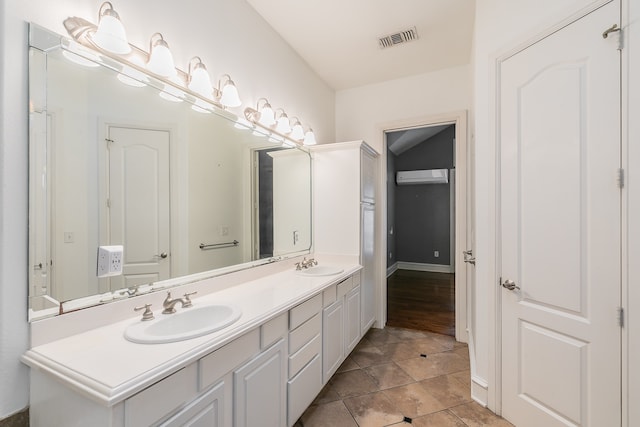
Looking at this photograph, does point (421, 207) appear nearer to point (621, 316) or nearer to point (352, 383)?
point (352, 383)

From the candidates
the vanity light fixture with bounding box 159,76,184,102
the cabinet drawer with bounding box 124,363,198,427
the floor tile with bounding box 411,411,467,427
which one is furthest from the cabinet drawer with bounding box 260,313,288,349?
the vanity light fixture with bounding box 159,76,184,102

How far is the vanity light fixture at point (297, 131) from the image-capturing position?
8.44 ft

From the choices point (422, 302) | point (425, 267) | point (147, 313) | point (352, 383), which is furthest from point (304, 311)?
point (425, 267)

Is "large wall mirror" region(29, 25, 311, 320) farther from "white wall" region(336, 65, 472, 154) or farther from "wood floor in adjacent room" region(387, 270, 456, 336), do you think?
"wood floor in adjacent room" region(387, 270, 456, 336)

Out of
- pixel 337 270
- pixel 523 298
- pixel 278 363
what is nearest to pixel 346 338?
pixel 337 270

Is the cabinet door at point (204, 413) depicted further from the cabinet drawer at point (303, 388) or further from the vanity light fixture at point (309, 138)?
the vanity light fixture at point (309, 138)

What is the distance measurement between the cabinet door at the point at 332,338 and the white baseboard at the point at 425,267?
4.74m

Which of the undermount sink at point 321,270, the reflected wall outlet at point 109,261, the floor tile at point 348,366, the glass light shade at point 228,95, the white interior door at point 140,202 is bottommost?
the floor tile at point 348,366

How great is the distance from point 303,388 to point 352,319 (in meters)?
0.91

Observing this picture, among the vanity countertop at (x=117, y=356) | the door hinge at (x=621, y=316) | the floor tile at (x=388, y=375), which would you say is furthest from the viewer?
the floor tile at (x=388, y=375)

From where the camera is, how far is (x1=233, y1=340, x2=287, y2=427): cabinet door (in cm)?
120

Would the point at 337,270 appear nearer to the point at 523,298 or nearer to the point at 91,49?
the point at 523,298

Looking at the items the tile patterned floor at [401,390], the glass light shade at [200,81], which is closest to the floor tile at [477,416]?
the tile patterned floor at [401,390]

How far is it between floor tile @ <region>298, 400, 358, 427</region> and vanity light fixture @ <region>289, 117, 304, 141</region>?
7.13 feet
